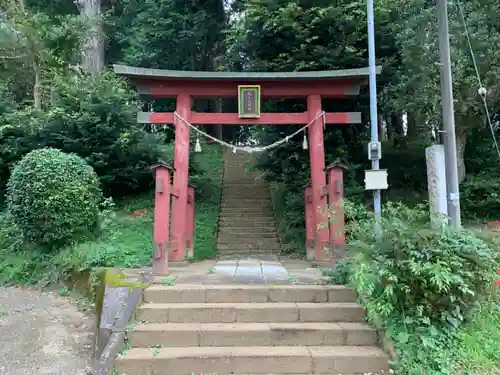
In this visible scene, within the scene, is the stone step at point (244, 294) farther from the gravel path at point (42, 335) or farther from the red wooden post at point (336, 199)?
the red wooden post at point (336, 199)

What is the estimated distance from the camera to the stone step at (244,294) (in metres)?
5.21

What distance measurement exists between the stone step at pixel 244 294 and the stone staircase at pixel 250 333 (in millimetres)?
11

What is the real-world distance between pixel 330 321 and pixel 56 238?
5177 mm

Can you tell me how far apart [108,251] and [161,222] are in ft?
4.38

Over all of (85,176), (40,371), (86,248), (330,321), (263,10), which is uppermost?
(263,10)

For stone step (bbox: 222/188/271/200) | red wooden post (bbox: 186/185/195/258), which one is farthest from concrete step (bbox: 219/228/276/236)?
stone step (bbox: 222/188/271/200)

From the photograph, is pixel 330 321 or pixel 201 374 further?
pixel 330 321

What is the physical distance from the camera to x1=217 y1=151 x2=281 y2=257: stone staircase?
966 cm

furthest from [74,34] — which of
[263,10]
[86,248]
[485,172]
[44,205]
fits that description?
[485,172]

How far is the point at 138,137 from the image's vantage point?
11.1 metres

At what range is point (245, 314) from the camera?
492 centimetres

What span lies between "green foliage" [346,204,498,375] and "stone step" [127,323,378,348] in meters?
0.38

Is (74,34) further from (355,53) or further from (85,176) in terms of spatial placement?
(355,53)

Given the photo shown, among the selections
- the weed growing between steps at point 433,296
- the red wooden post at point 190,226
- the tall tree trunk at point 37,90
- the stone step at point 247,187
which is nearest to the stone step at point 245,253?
the red wooden post at point 190,226
